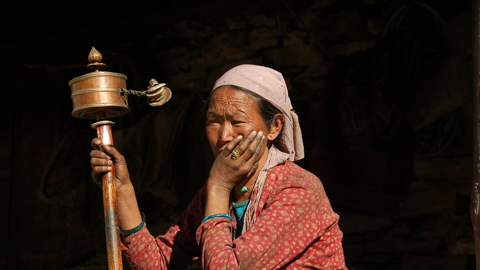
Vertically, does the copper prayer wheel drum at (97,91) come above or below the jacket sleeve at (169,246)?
above

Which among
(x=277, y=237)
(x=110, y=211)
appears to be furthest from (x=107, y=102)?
(x=277, y=237)

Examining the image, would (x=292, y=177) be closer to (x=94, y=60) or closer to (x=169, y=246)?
(x=169, y=246)

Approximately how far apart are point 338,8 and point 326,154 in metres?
1.22

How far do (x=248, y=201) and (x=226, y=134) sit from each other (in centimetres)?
28

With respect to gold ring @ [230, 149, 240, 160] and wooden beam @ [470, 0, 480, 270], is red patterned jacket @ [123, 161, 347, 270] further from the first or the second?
wooden beam @ [470, 0, 480, 270]

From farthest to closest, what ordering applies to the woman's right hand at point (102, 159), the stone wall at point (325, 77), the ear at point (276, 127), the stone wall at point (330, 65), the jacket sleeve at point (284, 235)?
the stone wall at point (325, 77)
the stone wall at point (330, 65)
the ear at point (276, 127)
the woman's right hand at point (102, 159)
the jacket sleeve at point (284, 235)

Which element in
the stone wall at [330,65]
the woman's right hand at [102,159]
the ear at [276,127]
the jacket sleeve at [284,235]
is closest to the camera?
the jacket sleeve at [284,235]

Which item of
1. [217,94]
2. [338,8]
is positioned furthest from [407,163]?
[217,94]

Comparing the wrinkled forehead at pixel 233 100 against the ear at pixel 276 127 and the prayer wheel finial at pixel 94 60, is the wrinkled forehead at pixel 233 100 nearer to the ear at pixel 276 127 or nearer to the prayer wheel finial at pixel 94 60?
the ear at pixel 276 127

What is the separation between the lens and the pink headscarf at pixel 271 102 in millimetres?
2398

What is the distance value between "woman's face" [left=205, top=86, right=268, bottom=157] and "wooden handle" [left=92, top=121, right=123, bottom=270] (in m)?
0.38

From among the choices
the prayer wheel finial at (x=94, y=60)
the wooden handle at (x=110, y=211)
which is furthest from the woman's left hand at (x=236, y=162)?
the prayer wheel finial at (x=94, y=60)

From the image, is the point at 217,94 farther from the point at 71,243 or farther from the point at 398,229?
the point at 71,243

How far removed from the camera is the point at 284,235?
218cm
